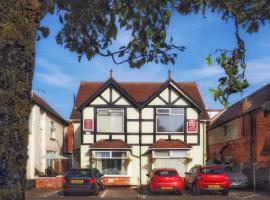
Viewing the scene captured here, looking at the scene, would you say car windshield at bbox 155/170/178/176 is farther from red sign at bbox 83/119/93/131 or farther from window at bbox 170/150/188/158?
red sign at bbox 83/119/93/131

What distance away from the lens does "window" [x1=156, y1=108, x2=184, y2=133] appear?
1543 inches

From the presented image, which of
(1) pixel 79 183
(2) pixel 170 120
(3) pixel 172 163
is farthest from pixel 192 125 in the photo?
(1) pixel 79 183

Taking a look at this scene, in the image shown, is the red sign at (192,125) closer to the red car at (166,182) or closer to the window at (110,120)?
the window at (110,120)

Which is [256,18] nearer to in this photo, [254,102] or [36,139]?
[36,139]

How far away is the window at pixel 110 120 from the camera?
38938 millimetres

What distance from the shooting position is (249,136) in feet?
131

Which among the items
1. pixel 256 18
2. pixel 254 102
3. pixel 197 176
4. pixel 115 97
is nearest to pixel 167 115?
pixel 115 97

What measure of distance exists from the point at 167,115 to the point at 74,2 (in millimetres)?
35008

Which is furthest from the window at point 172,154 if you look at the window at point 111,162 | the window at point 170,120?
the window at point 111,162

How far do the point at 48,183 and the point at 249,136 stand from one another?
1563cm

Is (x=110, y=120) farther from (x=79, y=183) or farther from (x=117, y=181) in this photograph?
(x=79, y=183)

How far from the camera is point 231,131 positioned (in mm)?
45781

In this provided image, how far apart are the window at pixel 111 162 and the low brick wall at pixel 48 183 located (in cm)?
423

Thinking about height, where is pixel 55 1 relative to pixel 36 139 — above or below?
above
